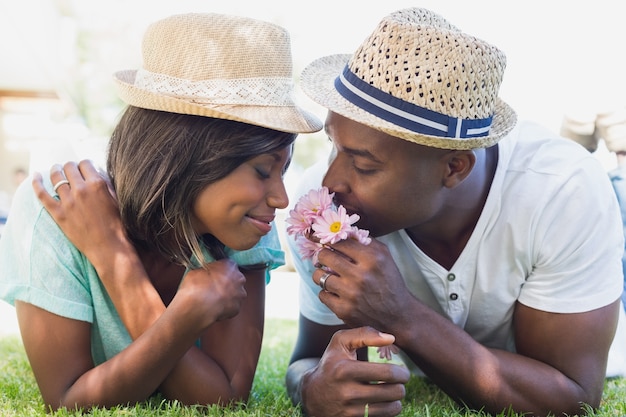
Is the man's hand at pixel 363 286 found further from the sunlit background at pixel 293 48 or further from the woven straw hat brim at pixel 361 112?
the sunlit background at pixel 293 48

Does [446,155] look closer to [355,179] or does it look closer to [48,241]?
[355,179]

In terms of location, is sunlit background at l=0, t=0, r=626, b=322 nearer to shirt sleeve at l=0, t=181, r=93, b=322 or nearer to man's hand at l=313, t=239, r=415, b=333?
shirt sleeve at l=0, t=181, r=93, b=322

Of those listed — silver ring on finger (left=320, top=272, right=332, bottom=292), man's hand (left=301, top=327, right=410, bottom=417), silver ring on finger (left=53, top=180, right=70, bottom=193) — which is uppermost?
silver ring on finger (left=53, top=180, right=70, bottom=193)

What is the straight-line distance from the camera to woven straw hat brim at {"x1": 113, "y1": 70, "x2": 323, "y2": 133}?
315cm

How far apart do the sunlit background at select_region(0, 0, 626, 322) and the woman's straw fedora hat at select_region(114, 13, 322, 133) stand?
1908 mm

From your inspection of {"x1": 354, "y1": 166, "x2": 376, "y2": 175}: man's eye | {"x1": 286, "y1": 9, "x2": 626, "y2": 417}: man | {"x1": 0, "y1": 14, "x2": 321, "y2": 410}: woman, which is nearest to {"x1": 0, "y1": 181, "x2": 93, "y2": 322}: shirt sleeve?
{"x1": 0, "y1": 14, "x2": 321, "y2": 410}: woman

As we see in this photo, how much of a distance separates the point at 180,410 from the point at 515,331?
1.60 metres

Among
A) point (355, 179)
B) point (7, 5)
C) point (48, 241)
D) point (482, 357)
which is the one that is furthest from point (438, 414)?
point (7, 5)

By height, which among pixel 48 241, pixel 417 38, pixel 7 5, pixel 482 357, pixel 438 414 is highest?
pixel 417 38

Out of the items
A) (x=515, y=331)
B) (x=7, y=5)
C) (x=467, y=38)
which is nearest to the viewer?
(x=467, y=38)

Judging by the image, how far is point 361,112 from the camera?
3.13 meters

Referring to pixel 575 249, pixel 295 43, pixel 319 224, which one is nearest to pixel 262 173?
pixel 319 224

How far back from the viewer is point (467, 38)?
317 cm

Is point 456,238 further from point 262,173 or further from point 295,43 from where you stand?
point 295,43
